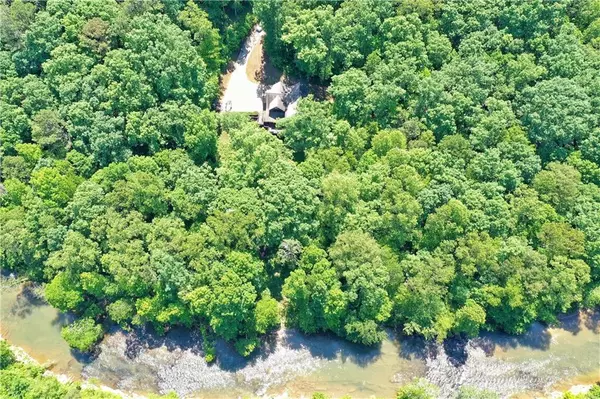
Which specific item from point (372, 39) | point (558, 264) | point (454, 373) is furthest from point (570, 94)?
point (454, 373)

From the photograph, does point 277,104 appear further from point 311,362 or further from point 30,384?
point 30,384

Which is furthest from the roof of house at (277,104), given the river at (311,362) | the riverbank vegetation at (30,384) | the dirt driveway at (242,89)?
the riverbank vegetation at (30,384)

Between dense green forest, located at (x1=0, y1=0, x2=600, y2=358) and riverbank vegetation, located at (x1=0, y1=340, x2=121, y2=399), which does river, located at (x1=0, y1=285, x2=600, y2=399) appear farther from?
dense green forest, located at (x1=0, y1=0, x2=600, y2=358)

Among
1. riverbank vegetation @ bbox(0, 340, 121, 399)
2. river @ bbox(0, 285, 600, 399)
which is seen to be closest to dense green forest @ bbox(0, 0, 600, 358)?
river @ bbox(0, 285, 600, 399)

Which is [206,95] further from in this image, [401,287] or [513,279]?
[513,279]

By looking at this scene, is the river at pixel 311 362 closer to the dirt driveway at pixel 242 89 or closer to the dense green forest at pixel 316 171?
the dense green forest at pixel 316 171

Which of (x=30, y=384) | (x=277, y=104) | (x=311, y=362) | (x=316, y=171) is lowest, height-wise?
(x=30, y=384)

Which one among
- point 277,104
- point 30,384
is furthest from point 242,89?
point 30,384
